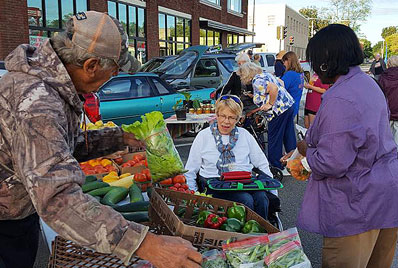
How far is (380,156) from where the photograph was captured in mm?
2145

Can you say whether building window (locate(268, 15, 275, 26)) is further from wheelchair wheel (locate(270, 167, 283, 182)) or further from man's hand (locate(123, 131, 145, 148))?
man's hand (locate(123, 131, 145, 148))

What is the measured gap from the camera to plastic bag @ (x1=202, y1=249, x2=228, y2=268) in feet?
5.84

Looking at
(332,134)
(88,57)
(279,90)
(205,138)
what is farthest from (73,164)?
(279,90)

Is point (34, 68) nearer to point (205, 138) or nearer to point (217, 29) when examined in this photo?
point (205, 138)

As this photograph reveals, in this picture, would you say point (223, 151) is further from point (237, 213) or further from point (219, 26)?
point (219, 26)

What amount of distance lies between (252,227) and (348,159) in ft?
2.09

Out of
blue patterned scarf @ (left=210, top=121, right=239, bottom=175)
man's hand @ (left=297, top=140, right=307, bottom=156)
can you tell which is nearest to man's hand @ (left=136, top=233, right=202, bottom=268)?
man's hand @ (left=297, top=140, right=307, bottom=156)

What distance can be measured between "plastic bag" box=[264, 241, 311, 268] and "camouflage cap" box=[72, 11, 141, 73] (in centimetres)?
112

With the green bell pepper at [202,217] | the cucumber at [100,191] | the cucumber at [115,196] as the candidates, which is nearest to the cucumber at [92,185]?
the cucumber at [100,191]

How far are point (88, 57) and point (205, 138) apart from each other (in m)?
2.59

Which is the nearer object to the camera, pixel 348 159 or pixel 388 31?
pixel 348 159

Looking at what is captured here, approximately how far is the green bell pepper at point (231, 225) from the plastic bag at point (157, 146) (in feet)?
2.24

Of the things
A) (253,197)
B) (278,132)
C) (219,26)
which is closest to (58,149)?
(253,197)

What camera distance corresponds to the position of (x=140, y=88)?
8.38 meters
